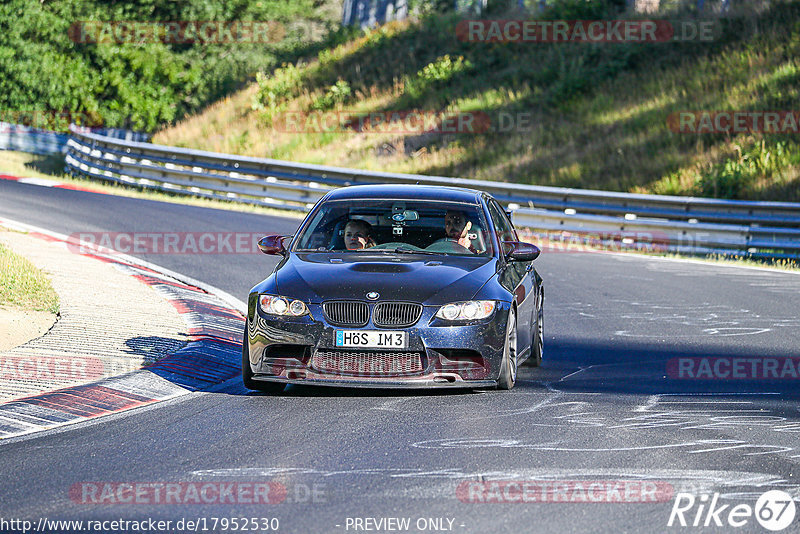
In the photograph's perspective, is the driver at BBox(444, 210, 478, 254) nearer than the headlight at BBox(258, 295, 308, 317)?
No

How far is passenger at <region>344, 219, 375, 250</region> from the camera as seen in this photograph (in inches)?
389

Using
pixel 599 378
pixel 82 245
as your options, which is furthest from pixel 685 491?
pixel 82 245

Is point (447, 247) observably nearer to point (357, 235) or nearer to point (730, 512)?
point (357, 235)

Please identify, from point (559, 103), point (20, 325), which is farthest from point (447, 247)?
point (559, 103)

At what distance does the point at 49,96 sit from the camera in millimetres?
48531

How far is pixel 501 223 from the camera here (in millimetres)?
10812

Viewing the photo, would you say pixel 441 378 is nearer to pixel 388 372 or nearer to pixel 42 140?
pixel 388 372

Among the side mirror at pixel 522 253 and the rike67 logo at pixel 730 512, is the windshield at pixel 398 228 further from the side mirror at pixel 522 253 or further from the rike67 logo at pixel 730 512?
the rike67 logo at pixel 730 512

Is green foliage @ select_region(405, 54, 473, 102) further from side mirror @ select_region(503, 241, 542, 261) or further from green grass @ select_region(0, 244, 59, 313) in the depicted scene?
side mirror @ select_region(503, 241, 542, 261)

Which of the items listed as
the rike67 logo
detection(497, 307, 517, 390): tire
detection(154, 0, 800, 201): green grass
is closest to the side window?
detection(497, 307, 517, 390): tire

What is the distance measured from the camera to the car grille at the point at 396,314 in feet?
28.0

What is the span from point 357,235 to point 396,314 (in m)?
1.58

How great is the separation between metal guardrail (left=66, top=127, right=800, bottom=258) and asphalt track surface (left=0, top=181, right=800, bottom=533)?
369 inches

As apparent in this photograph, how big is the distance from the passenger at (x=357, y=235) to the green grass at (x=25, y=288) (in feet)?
11.6
